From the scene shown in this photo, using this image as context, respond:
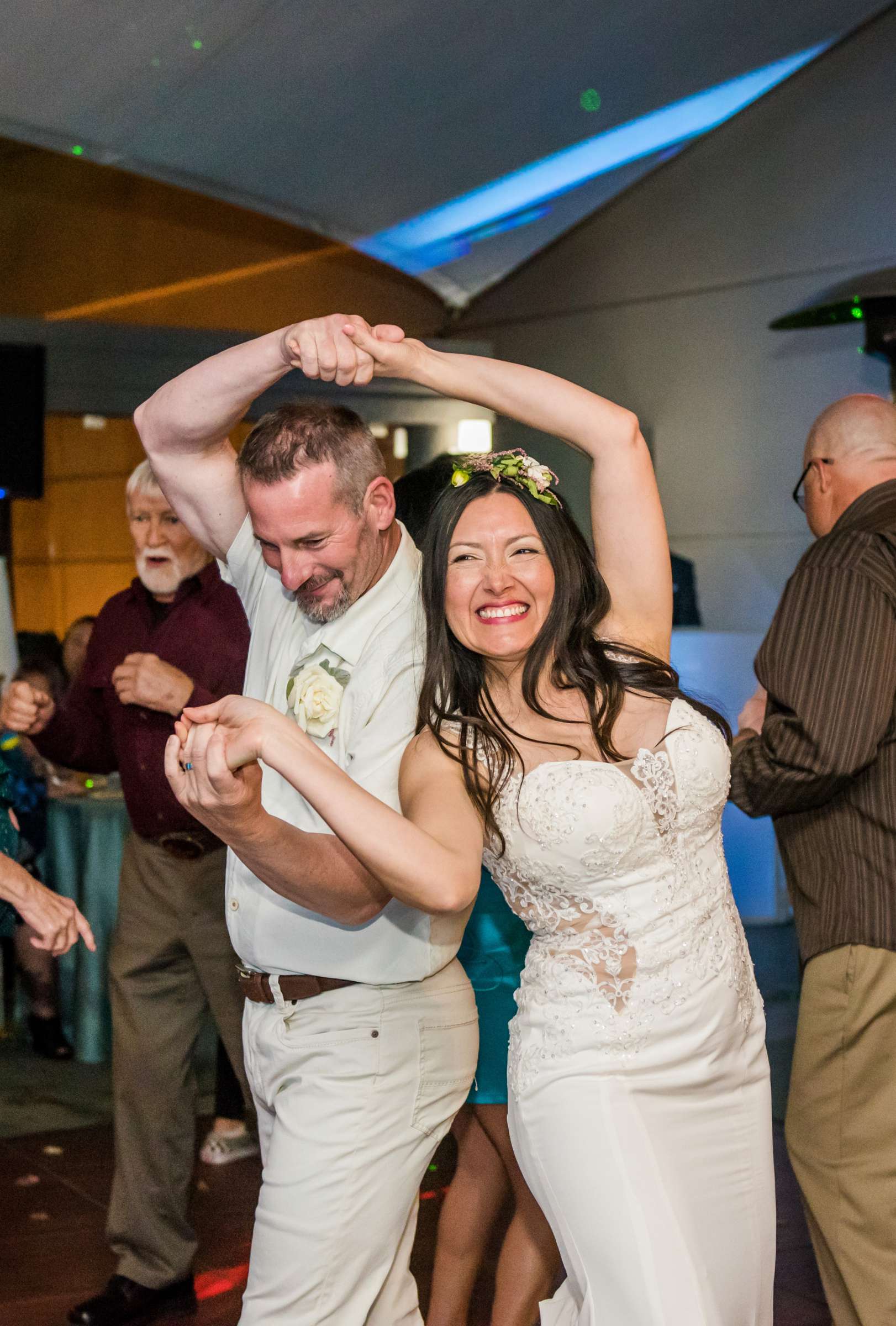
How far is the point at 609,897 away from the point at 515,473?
66cm

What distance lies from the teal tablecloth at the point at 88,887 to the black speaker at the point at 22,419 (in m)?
1.17

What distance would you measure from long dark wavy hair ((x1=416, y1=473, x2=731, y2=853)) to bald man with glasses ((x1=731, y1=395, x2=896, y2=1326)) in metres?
0.46

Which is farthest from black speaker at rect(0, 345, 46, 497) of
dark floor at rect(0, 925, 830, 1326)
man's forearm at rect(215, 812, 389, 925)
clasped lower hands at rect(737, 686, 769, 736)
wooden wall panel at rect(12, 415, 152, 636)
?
man's forearm at rect(215, 812, 389, 925)

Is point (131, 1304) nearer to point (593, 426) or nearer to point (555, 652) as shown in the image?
point (555, 652)

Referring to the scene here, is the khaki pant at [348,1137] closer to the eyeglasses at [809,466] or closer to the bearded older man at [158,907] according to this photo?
the bearded older man at [158,907]

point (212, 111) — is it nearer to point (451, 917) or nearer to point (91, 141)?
point (91, 141)

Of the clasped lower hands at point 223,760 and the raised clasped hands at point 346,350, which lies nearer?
the clasped lower hands at point 223,760

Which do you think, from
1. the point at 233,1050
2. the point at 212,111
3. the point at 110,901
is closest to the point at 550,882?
the point at 233,1050

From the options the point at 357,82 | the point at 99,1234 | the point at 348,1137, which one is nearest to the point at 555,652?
the point at 348,1137

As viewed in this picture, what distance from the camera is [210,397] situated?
6.73 feet

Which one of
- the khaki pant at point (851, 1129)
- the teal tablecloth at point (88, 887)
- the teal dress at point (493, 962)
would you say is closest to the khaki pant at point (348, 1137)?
the teal dress at point (493, 962)

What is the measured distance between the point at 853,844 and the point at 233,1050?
4.60ft

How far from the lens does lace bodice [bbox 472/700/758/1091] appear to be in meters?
1.88

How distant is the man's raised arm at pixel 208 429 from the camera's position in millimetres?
2018
